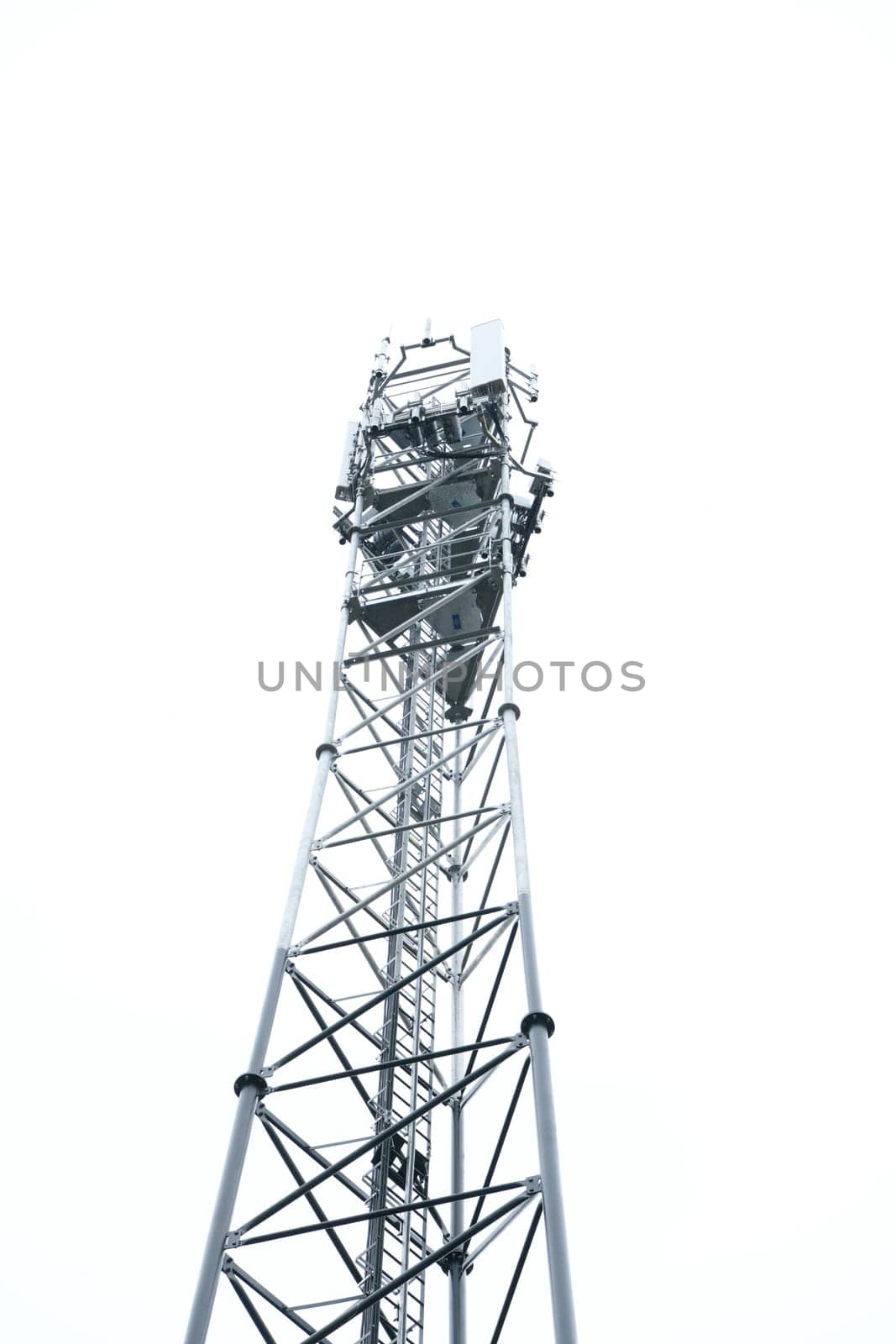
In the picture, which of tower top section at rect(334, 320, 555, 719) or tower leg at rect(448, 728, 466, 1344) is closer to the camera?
tower leg at rect(448, 728, 466, 1344)

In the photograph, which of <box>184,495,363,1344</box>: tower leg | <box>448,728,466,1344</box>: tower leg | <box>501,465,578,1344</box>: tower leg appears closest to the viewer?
<box>501,465,578,1344</box>: tower leg

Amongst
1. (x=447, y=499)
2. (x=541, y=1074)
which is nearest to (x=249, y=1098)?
(x=541, y=1074)

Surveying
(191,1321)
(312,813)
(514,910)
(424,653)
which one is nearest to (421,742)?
(424,653)

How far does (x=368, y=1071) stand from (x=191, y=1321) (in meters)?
3.58

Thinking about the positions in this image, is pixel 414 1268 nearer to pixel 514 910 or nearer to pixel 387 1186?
pixel 387 1186

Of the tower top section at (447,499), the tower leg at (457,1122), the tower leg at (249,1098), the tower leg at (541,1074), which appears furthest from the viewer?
the tower top section at (447,499)

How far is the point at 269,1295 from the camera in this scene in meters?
13.7

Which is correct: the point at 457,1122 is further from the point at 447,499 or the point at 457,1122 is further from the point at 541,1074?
the point at 447,499

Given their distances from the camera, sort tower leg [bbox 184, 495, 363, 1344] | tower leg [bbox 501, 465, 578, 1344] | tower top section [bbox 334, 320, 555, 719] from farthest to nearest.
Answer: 1. tower top section [bbox 334, 320, 555, 719]
2. tower leg [bbox 184, 495, 363, 1344]
3. tower leg [bbox 501, 465, 578, 1344]

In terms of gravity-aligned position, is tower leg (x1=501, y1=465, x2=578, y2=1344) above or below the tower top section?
below

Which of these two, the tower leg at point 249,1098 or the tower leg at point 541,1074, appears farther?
the tower leg at point 249,1098

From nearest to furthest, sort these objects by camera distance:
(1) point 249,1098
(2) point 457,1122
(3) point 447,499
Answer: (1) point 249,1098
(2) point 457,1122
(3) point 447,499

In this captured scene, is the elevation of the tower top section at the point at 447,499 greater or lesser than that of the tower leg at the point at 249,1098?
greater

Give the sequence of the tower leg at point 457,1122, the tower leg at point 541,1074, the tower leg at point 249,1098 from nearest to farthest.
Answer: the tower leg at point 541,1074, the tower leg at point 249,1098, the tower leg at point 457,1122
